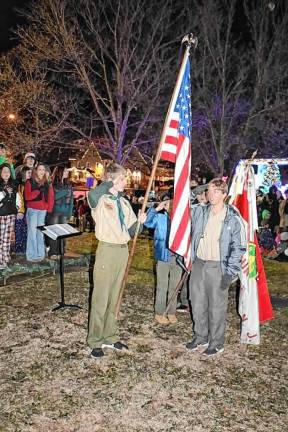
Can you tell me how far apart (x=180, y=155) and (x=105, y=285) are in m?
1.81

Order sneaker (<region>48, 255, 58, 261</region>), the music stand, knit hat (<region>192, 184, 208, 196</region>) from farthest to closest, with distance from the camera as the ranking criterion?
sneaker (<region>48, 255, 58, 261</region>) → knit hat (<region>192, 184, 208, 196</region>) → the music stand

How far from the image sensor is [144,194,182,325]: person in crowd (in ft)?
19.0

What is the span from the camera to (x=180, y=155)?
5.29 m

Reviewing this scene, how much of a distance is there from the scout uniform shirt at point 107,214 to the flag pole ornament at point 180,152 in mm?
767

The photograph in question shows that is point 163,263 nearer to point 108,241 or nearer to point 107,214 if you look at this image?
point 108,241

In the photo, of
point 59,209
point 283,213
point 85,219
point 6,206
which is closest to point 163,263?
point 6,206

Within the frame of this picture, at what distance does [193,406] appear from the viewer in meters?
4.01

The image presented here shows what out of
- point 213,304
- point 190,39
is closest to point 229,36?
point 190,39

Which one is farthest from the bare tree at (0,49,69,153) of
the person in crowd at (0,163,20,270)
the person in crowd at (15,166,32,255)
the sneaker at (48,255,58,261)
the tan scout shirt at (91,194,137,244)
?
the tan scout shirt at (91,194,137,244)

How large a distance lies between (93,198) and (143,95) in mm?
14867

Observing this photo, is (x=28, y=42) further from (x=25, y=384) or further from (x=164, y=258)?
(x=25, y=384)

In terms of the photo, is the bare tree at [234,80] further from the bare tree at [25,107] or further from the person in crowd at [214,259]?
the person in crowd at [214,259]

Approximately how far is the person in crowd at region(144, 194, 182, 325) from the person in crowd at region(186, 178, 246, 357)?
26.8 inches

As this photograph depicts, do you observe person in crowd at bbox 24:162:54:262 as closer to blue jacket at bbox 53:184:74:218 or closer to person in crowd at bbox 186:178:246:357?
blue jacket at bbox 53:184:74:218
